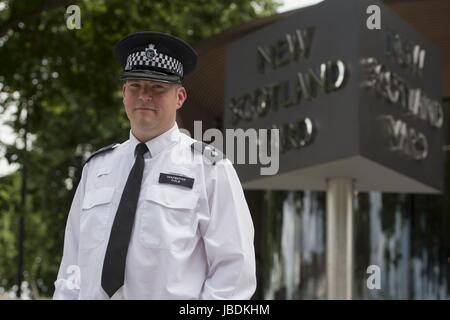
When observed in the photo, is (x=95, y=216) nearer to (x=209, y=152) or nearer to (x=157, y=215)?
(x=157, y=215)

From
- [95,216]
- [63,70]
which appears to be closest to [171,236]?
[95,216]

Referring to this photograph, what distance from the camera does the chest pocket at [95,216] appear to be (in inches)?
132

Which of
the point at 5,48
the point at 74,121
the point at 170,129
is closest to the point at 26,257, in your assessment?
the point at 74,121

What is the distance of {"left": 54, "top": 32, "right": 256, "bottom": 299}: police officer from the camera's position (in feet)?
10.7

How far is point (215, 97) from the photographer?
17.0 meters

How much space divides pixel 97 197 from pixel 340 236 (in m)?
10.9

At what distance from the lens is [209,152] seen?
11.4 feet

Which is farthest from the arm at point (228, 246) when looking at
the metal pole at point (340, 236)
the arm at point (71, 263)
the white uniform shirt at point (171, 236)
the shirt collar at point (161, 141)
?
the metal pole at point (340, 236)

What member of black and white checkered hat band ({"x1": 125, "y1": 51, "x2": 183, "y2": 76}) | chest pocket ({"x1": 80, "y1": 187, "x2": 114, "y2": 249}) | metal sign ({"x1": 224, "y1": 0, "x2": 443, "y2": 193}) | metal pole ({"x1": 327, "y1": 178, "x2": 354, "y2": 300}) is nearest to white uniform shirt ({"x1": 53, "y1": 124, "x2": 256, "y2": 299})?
chest pocket ({"x1": 80, "y1": 187, "x2": 114, "y2": 249})

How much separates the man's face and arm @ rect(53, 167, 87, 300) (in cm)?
34

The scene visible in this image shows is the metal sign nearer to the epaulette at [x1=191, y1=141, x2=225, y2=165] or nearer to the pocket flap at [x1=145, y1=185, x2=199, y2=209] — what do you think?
the epaulette at [x1=191, y1=141, x2=225, y2=165]

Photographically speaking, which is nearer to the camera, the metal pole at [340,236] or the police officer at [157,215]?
the police officer at [157,215]

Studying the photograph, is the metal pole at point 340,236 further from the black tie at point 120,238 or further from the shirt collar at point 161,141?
the black tie at point 120,238
